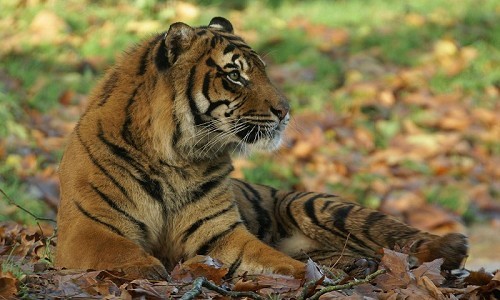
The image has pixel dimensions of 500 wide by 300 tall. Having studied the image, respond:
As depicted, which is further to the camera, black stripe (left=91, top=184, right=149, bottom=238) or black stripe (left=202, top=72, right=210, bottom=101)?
black stripe (left=202, top=72, right=210, bottom=101)

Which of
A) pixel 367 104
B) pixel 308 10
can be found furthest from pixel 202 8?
pixel 367 104

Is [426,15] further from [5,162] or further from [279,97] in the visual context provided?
[279,97]

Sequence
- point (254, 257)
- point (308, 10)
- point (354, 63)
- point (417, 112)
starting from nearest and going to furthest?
point (254, 257) → point (417, 112) → point (354, 63) → point (308, 10)

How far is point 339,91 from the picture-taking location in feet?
33.4

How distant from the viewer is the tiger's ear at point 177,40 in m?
4.32

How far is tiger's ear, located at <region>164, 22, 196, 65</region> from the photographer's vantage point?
4.32m

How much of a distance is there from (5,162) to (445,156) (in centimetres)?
447

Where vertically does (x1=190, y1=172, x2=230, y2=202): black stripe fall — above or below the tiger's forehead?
below

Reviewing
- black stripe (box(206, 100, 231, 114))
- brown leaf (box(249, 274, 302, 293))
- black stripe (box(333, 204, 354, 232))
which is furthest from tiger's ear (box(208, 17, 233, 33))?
brown leaf (box(249, 274, 302, 293))

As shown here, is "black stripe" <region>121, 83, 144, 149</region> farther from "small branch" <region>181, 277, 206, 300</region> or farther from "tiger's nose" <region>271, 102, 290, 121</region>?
"small branch" <region>181, 277, 206, 300</region>

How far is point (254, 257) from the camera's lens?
13.7ft

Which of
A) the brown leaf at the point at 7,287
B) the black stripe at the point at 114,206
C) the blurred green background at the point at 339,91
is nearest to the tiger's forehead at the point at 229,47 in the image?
the black stripe at the point at 114,206

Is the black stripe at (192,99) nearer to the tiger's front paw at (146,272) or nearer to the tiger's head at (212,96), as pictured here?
the tiger's head at (212,96)

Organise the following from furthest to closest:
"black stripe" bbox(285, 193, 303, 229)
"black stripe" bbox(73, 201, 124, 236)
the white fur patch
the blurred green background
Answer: the blurred green background, "black stripe" bbox(285, 193, 303, 229), the white fur patch, "black stripe" bbox(73, 201, 124, 236)
